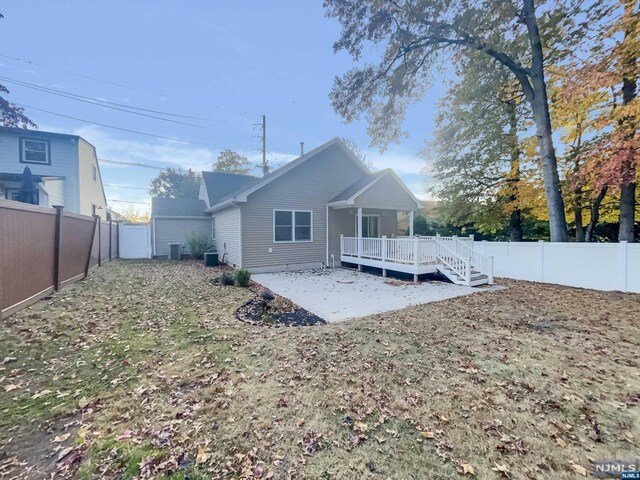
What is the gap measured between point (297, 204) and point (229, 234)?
3.62 meters

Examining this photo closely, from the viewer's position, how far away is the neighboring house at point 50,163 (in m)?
13.6

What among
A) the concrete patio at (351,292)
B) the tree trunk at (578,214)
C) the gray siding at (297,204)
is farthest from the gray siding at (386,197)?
the tree trunk at (578,214)

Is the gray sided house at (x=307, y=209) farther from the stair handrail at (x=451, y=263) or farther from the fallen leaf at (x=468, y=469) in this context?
the fallen leaf at (x=468, y=469)

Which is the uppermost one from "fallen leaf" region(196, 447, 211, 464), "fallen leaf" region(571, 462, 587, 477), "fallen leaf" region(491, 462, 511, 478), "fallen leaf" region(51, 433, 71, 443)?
"fallen leaf" region(51, 433, 71, 443)

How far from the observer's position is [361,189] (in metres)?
11.9

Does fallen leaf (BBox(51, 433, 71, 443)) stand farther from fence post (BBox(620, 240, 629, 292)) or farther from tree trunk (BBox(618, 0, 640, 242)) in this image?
tree trunk (BBox(618, 0, 640, 242))

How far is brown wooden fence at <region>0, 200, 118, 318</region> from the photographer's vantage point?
13.7 ft

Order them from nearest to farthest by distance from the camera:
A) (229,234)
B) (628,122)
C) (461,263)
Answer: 1. (628,122)
2. (461,263)
3. (229,234)

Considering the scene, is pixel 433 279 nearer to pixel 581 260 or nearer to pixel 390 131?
pixel 581 260

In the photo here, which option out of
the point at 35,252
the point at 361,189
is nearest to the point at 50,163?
the point at 35,252

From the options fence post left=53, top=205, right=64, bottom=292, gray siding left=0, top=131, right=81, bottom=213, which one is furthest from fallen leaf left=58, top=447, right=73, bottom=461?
gray siding left=0, top=131, right=81, bottom=213

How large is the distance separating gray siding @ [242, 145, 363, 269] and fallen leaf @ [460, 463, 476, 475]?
10183 millimetres

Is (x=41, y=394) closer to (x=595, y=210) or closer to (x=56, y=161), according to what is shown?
(x=56, y=161)

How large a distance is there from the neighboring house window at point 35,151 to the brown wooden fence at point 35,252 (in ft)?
36.0
